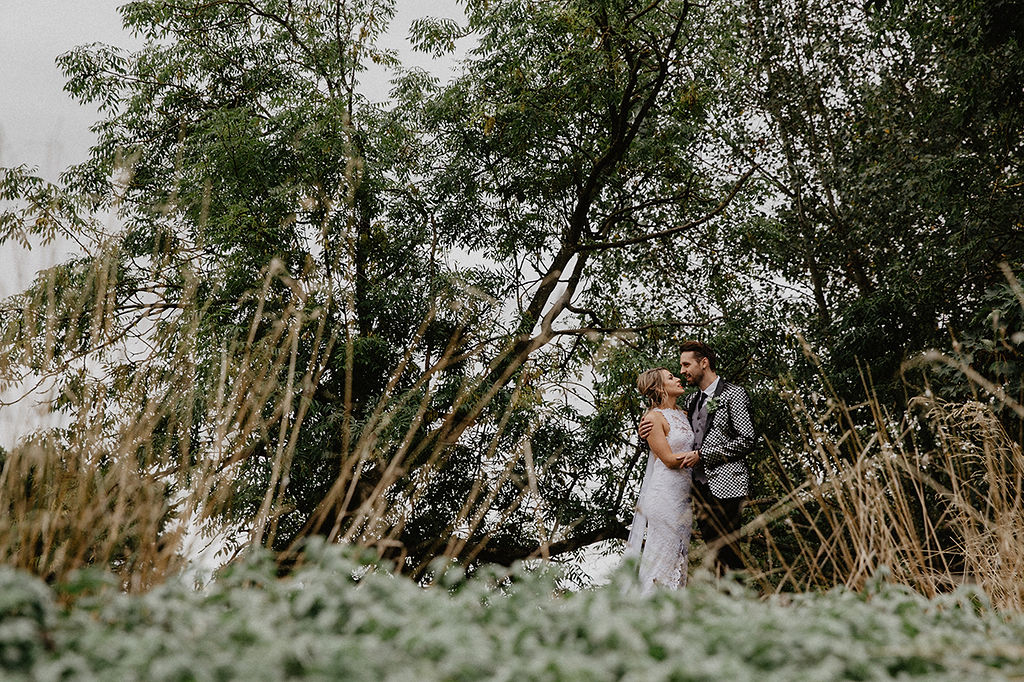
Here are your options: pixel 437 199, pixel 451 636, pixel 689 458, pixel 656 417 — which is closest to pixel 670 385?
pixel 656 417

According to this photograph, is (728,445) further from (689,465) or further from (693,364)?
(693,364)

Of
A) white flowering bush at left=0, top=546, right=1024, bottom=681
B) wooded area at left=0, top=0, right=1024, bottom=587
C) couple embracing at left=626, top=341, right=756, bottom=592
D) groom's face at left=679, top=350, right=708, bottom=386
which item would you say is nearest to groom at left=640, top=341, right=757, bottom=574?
couple embracing at left=626, top=341, right=756, bottom=592

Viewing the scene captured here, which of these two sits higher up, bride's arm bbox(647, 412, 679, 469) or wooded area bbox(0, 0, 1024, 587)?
wooded area bbox(0, 0, 1024, 587)

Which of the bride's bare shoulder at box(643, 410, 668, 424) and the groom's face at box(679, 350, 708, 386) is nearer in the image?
the bride's bare shoulder at box(643, 410, 668, 424)

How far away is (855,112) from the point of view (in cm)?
1027

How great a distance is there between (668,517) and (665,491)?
4.7 inches

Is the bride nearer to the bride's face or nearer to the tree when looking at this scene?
the bride's face

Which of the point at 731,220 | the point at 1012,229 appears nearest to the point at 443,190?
the point at 731,220

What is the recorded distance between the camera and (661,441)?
3629 mm

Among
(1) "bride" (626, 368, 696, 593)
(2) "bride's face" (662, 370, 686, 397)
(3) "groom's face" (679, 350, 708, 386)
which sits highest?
(3) "groom's face" (679, 350, 708, 386)

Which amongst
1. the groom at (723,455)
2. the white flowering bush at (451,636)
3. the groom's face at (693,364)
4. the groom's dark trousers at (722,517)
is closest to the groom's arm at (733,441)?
the groom at (723,455)

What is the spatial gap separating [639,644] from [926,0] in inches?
293

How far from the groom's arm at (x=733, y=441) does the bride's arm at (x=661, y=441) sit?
129 mm

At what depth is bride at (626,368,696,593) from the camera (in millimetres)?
3574
